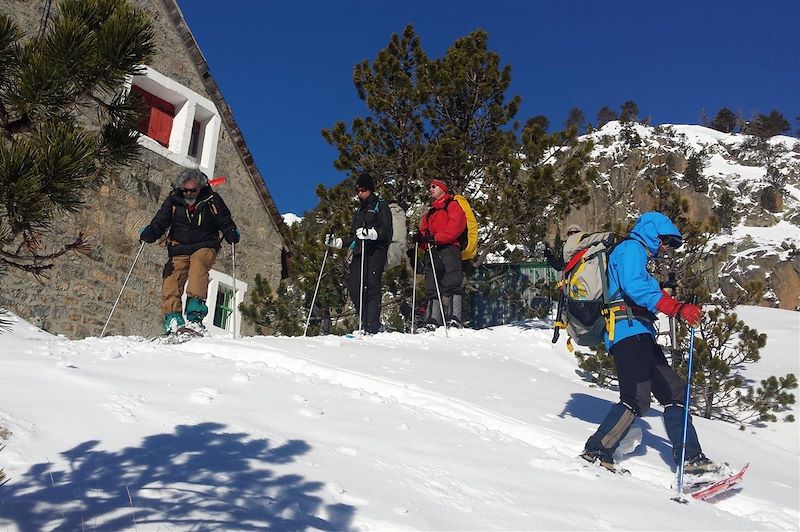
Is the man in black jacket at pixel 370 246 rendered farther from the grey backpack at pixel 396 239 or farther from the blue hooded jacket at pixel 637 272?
the blue hooded jacket at pixel 637 272

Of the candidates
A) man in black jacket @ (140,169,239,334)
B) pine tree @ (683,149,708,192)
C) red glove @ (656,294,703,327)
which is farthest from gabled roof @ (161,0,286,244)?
pine tree @ (683,149,708,192)

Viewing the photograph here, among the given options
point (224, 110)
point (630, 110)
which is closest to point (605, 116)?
point (630, 110)

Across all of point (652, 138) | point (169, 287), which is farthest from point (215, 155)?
point (652, 138)

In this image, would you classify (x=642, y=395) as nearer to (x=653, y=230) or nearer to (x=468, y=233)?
(x=653, y=230)

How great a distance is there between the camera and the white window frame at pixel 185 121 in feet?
37.6

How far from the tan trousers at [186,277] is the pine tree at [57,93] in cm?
431

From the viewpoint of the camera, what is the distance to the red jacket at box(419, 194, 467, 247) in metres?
9.12

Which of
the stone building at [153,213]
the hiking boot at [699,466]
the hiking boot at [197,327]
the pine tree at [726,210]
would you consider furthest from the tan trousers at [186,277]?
the pine tree at [726,210]

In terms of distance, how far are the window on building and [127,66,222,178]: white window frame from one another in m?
2.25

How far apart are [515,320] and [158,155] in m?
7.43

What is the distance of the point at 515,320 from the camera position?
13.2 metres

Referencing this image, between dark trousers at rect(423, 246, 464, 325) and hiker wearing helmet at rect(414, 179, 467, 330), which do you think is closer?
hiker wearing helmet at rect(414, 179, 467, 330)

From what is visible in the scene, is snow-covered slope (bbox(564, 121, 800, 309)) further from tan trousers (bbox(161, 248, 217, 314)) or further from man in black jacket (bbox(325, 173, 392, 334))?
tan trousers (bbox(161, 248, 217, 314))

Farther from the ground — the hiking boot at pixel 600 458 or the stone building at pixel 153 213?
the stone building at pixel 153 213
